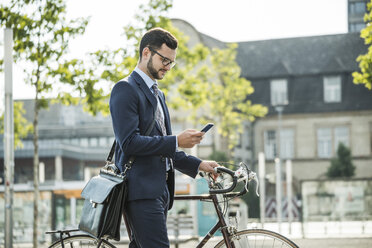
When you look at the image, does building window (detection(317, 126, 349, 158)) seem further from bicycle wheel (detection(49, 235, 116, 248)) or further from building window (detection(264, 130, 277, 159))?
bicycle wheel (detection(49, 235, 116, 248))

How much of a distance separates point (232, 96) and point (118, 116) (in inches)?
1100

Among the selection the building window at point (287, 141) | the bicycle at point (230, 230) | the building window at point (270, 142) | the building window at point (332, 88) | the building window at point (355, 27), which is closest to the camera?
the bicycle at point (230, 230)

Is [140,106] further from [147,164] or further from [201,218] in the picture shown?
[201,218]

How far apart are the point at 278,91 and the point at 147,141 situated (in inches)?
1782

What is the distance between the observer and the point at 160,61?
13.5 ft

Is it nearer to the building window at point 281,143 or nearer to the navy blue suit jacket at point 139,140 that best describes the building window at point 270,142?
the building window at point 281,143

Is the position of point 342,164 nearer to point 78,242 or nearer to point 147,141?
point 78,242

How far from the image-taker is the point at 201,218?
1022 inches

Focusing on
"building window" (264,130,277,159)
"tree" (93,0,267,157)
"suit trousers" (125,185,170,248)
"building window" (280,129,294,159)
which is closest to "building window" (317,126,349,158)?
"building window" (280,129,294,159)

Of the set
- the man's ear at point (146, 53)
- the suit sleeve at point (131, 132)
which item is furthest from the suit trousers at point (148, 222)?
the man's ear at point (146, 53)

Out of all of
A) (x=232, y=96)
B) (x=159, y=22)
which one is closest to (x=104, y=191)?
(x=159, y=22)

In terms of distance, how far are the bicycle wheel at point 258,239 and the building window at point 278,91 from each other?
44.7 metres

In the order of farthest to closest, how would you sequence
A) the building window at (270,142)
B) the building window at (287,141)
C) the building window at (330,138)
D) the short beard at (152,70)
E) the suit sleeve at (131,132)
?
1. the building window at (270,142)
2. the building window at (287,141)
3. the building window at (330,138)
4. the short beard at (152,70)
5. the suit sleeve at (131,132)

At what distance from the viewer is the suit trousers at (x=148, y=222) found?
12.9 ft
